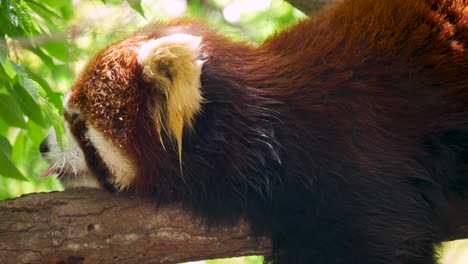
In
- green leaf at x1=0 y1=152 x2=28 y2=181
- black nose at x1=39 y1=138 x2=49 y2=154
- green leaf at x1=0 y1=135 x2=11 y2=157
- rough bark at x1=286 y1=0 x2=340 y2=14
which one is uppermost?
rough bark at x1=286 y1=0 x2=340 y2=14

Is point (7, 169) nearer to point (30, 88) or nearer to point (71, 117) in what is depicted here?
point (71, 117)

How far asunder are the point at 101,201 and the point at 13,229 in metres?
0.35

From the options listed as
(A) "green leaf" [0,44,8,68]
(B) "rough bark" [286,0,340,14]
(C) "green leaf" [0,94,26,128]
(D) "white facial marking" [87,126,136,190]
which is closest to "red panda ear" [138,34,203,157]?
(D) "white facial marking" [87,126,136,190]

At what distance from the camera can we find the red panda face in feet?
6.36

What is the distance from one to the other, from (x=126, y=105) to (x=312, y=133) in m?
0.74

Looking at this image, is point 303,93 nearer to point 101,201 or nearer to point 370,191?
point 370,191

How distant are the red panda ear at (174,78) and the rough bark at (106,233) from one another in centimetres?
36

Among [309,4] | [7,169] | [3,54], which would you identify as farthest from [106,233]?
[309,4]

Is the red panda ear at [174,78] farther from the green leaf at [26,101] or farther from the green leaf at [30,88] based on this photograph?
the green leaf at [30,88]

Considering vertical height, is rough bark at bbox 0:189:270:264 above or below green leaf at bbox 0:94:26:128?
below

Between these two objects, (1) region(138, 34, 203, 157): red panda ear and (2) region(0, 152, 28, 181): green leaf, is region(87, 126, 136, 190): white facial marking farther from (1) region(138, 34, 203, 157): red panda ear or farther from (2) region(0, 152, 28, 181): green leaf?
(2) region(0, 152, 28, 181): green leaf

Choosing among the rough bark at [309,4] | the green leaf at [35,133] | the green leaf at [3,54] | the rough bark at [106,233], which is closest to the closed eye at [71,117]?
the green leaf at [35,133]

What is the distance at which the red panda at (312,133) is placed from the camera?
6.44 feet

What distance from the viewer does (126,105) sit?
202 centimetres
